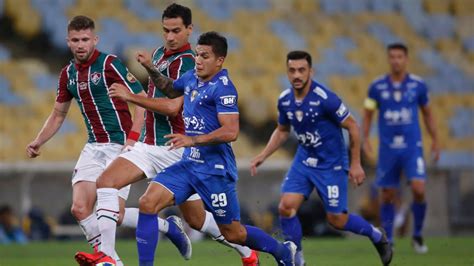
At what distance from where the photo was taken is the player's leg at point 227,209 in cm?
792

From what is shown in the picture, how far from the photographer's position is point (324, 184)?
10.2 meters

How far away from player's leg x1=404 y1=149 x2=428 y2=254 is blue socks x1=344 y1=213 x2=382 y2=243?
2.73 meters

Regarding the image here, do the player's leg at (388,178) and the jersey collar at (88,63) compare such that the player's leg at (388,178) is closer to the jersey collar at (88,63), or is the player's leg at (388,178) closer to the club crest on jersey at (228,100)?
the jersey collar at (88,63)

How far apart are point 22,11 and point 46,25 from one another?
1.83 feet

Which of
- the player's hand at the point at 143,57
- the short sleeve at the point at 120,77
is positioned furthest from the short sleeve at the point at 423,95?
the player's hand at the point at 143,57

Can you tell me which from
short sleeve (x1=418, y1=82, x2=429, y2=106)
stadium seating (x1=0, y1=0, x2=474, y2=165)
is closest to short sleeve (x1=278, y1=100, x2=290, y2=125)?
short sleeve (x1=418, y1=82, x2=429, y2=106)

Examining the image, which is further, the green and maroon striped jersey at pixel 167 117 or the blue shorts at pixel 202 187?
the green and maroon striped jersey at pixel 167 117

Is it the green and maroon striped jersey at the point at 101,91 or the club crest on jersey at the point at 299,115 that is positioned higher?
the green and maroon striped jersey at the point at 101,91

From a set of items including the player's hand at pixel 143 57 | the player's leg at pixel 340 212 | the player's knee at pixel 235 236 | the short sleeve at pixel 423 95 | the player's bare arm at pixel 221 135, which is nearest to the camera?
the player's bare arm at pixel 221 135

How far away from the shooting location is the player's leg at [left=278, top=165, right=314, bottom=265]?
398 inches

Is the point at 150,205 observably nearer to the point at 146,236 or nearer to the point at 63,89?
the point at 146,236

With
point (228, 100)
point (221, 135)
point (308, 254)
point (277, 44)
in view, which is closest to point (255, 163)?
point (228, 100)

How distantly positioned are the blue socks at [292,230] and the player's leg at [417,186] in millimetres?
3157

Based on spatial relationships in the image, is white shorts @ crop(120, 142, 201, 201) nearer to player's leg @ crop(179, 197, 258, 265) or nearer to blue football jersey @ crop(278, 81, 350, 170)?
player's leg @ crop(179, 197, 258, 265)
